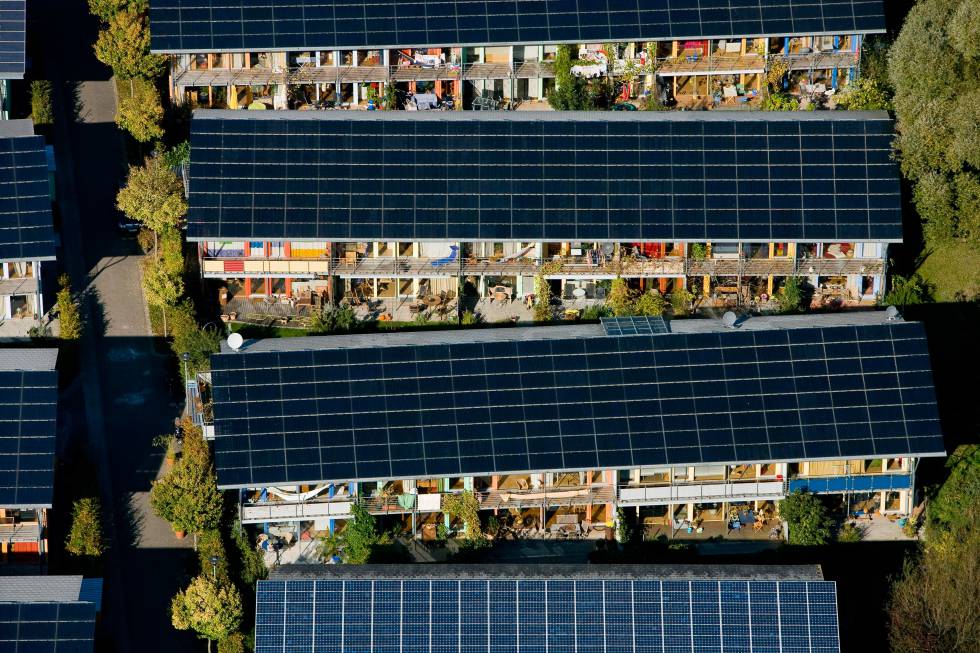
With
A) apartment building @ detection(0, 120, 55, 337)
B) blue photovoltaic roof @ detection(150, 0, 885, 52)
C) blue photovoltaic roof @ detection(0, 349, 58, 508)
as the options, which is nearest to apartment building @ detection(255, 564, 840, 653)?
blue photovoltaic roof @ detection(0, 349, 58, 508)

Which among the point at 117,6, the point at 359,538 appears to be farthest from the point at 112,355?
the point at 117,6

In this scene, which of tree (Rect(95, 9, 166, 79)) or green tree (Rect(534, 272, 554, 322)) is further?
→ tree (Rect(95, 9, 166, 79))

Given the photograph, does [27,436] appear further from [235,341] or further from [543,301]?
[543,301]

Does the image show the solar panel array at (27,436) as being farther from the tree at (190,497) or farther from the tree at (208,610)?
the tree at (208,610)

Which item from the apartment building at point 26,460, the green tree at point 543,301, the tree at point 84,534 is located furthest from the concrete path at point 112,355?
the green tree at point 543,301

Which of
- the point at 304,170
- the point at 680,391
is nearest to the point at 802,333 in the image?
the point at 680,391

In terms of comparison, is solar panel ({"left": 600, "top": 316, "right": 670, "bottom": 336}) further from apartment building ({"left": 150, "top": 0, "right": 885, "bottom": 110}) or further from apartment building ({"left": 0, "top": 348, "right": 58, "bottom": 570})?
apartment building ({"left": 0, "top": 348, "right": 58, "bottom": 570})
